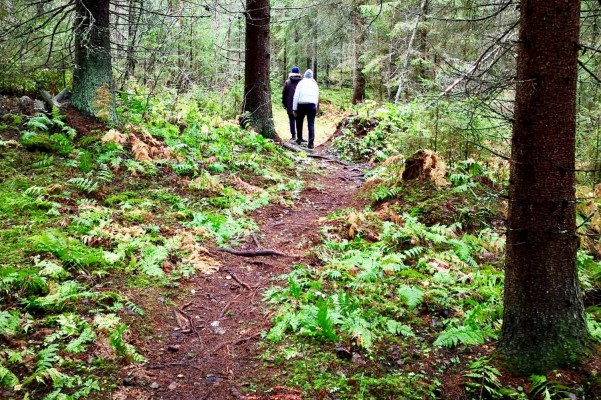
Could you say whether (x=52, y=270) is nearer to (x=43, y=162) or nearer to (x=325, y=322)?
(x=325, y=322)

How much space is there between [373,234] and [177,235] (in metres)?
3.09

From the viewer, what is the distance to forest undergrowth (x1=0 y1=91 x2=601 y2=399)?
12.6 ft

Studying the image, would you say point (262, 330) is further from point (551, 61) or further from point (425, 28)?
point (425, 28)

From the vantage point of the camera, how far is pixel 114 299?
4914 mm

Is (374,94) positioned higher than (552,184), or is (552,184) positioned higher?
(374,94)

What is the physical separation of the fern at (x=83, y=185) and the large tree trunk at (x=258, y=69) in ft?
20.5

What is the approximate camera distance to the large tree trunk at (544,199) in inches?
137

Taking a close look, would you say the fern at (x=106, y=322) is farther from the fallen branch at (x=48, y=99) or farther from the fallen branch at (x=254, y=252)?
the fallen branch at (x=48, y=99)

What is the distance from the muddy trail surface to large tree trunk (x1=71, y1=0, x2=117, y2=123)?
4128 millimetres

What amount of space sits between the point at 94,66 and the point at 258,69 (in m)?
4.78

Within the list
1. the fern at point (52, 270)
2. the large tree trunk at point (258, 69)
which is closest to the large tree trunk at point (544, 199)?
the fern at point (52, 270)

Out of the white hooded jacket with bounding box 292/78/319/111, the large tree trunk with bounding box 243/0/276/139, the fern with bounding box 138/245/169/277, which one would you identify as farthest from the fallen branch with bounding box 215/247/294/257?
the white hooded jacket with bounding box 292/78/319/111

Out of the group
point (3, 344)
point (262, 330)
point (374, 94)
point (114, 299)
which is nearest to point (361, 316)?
point (262, 330)

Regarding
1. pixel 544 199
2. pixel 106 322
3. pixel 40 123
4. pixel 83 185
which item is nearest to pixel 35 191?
pixel 83 185
